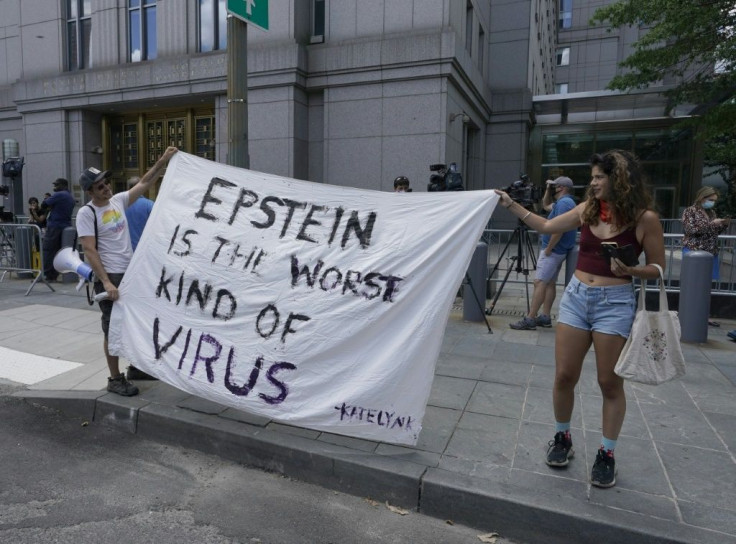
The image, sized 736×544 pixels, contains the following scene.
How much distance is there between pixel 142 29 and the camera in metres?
17.2

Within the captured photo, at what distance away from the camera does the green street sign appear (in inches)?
183

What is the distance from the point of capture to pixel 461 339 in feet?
21.5

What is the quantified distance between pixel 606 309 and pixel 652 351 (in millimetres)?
317

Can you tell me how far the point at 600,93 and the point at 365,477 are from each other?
78.3 feet

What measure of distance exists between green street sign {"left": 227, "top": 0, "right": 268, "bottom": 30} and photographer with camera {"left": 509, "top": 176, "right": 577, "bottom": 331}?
3806mm

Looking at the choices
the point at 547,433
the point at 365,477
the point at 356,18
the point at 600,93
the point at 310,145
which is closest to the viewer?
the point at 365,477

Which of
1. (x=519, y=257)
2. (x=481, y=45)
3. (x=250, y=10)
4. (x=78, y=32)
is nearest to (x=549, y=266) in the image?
(x=519, y=257)

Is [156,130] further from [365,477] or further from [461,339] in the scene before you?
[365,477]

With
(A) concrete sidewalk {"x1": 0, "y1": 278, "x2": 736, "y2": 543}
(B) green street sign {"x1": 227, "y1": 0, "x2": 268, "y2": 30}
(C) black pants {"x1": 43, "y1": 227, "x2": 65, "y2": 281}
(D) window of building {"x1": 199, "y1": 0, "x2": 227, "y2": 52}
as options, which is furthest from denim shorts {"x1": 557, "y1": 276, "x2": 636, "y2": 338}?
(D) window of building {"x1": 199, "y1": 0, "x2": 227, "y2": 52}

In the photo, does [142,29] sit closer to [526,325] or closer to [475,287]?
[475,287]

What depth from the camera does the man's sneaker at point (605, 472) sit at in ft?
10.2

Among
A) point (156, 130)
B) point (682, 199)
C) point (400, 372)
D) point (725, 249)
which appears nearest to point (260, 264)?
point (400, 372)

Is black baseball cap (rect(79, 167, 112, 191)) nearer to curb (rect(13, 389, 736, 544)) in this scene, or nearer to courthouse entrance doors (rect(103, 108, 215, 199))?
curb (rect(13, 389, 736, 544))

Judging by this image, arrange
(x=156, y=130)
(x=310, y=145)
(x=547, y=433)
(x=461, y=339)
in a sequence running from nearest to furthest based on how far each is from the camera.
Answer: (x=547, y=433) → (x=461, y=339) → (x=310, y=145) → (x=156, y=130)
